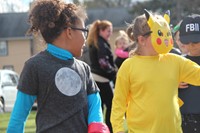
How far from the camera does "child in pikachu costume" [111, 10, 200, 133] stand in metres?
3.98

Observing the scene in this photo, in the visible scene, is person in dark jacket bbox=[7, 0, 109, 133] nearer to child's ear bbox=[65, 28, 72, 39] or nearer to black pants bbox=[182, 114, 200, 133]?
child's ear bbox=[65, 28, 72, 39]

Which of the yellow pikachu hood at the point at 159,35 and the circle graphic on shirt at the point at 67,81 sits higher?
Answer: the yellow pikachu hood at the point at 159,35

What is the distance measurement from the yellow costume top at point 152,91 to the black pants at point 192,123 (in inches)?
21.5

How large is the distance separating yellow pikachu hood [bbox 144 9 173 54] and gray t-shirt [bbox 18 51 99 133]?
1012 millimetres

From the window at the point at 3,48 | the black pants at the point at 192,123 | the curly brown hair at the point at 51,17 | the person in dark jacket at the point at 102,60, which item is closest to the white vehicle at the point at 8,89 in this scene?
the person in dark jacket at the point at 102,60

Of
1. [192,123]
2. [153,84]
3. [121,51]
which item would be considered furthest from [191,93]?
[121,51]

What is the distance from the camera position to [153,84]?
399 centimetres

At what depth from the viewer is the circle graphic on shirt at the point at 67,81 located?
10.5ft

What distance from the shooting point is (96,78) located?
809 cm

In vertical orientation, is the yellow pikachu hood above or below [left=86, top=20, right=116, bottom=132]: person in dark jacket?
A: above

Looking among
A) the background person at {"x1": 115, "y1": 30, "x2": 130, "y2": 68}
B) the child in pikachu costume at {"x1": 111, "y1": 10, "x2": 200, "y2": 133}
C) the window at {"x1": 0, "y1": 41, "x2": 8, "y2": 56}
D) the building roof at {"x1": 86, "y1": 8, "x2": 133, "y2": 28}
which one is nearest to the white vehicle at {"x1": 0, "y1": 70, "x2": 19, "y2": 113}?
the background person at {"x1": 115, "y1": 30, "x2": 130, "y2": 68}

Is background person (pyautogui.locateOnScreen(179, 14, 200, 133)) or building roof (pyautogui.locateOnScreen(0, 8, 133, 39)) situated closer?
background person (pyautogui.locateOnScreen(179, 14, 200, 133))

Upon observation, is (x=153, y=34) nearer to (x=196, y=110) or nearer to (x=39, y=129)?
(x=196, y=110)

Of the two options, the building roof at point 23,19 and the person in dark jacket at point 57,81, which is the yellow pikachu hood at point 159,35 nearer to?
the person in dark jacket at point 57,81
